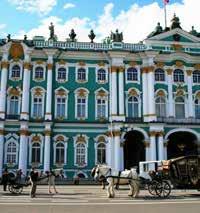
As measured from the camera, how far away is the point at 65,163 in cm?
4216

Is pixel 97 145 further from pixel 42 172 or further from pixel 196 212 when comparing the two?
pixel 196 212

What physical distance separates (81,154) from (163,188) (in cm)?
2090

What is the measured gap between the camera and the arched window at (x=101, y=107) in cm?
4350

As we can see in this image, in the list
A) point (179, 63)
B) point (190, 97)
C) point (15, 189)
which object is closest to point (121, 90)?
point (179, 63)

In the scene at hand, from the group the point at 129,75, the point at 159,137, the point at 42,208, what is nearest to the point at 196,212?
the point at 42,208

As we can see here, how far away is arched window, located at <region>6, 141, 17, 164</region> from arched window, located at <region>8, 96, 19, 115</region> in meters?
3.19

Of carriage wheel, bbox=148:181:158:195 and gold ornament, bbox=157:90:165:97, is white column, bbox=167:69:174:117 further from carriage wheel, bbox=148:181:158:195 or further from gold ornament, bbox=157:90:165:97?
carriage wheel, bbox=148:181:158:195

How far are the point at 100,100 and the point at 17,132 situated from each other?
9409 mm

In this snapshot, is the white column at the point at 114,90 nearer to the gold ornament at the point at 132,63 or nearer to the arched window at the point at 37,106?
the gold ornament at the point at 132,63

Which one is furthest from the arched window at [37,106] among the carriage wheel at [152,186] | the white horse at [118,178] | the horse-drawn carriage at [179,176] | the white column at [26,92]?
the carriage wheel at [152,186]

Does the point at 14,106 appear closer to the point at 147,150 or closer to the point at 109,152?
the point at 109,152

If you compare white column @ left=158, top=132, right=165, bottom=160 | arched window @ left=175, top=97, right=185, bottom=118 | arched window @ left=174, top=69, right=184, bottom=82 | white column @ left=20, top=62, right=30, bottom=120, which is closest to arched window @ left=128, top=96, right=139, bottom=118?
white column @ left=158, top=132, right=165, bottom=160

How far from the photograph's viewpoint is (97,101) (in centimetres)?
4388

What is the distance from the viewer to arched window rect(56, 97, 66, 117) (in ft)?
142
